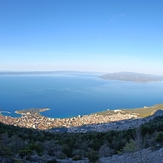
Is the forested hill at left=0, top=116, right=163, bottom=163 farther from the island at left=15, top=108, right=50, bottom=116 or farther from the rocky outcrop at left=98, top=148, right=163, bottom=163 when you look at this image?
the island at left=15, top=108, right=50, bottom=116

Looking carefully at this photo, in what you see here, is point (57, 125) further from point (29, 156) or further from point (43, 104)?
point (29, 156)

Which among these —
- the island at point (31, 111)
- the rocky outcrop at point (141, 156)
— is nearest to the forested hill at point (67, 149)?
the rocky outcrop at point (141, 156)

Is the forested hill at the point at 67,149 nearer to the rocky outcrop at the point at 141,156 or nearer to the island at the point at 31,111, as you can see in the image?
the rocky outcrop at the point at 141,156

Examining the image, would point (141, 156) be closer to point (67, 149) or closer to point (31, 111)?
point (67, 149)

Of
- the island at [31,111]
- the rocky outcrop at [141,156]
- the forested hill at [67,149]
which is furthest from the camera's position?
the island at [31,111]

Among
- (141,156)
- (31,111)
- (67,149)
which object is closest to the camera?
(141,156)

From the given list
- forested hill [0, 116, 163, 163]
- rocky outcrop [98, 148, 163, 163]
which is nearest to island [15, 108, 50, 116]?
forested hill [0, 116, 163, 163]

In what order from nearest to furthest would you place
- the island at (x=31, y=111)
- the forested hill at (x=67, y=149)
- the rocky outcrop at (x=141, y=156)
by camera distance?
the forested hill at (x=67, y=149) < the rocky outcrop at (x=141, y=156) < the island at (x=31, y=111)

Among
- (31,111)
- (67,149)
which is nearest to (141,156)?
(67,149)

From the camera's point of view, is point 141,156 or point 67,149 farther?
point 67,149

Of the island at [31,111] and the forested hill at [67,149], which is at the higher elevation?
the forested hill at [67,149]

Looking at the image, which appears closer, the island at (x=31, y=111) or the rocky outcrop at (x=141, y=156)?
the rocky outcrop at (x=141, y=156)
